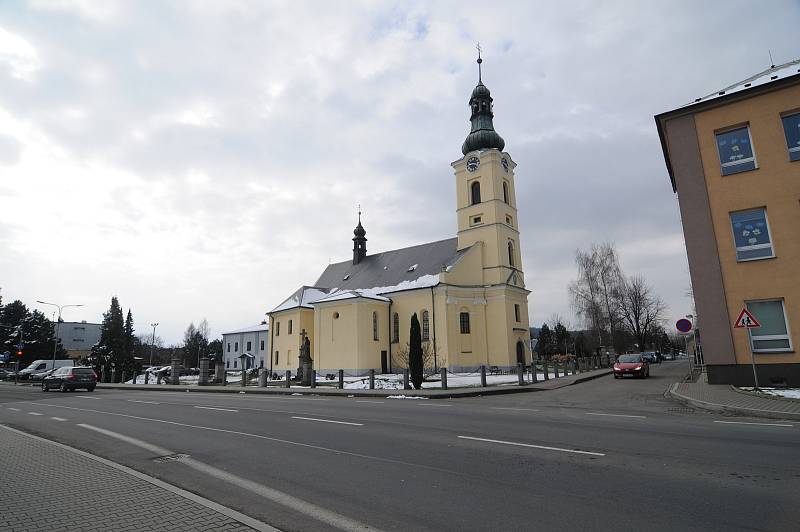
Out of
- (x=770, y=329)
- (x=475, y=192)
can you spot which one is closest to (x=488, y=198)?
(x=475, y=192)

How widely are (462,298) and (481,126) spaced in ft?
51.3

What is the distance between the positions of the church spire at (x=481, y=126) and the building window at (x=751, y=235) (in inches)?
978

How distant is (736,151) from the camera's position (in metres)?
17.8

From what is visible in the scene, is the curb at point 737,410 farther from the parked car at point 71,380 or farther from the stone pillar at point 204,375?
the stone pillar at point 204,375

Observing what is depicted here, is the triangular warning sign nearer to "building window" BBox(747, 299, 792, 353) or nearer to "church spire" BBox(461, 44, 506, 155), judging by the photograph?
"building window" BBox(747, 299, 792, 353)

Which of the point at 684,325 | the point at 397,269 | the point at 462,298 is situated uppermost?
the point at 397,269

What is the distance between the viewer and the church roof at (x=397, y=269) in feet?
132

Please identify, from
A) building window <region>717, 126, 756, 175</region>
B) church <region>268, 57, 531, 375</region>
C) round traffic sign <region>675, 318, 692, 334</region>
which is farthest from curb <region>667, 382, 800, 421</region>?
church <region>268, 57, 531, 375</region>

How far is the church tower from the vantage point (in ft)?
128

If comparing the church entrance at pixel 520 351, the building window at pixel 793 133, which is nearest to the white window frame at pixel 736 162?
the building window at pixel 793 133

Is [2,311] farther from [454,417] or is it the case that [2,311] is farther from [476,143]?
[454,417]

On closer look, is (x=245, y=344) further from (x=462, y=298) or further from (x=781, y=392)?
(x=781, y=392)

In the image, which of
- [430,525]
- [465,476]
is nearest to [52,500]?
[430,525]

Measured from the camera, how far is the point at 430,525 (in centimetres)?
396
